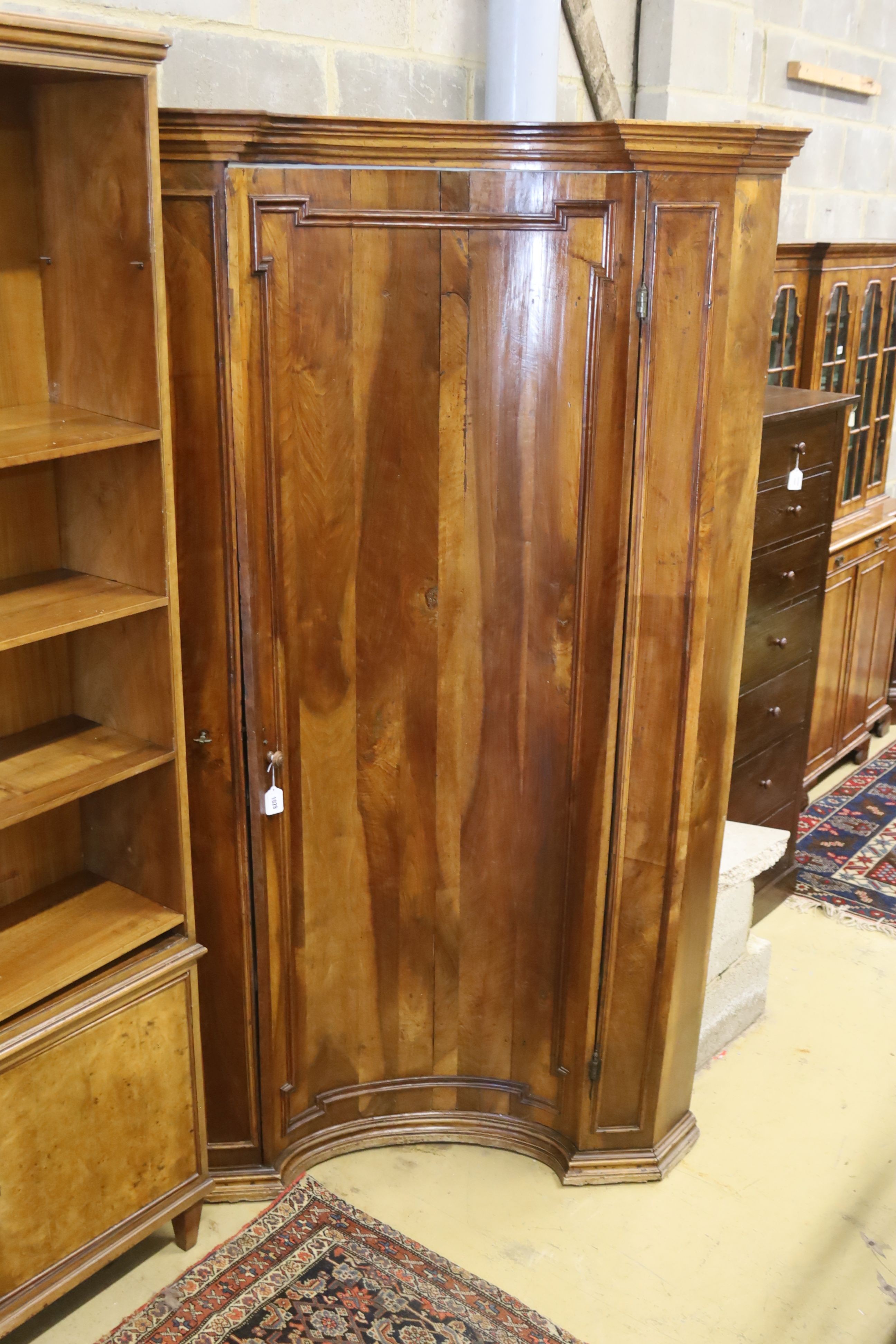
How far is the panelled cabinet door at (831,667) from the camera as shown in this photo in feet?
15.6

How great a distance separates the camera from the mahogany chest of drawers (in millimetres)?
3623

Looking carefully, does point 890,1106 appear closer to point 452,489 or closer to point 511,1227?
point 511,1227

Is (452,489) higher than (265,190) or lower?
lower

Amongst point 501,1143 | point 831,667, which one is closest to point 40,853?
point 501,1143

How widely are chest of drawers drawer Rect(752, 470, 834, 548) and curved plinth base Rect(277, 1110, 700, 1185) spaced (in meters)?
1.65

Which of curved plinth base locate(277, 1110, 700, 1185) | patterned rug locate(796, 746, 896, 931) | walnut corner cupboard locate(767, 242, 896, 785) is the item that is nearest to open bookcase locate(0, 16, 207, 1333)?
curved plinth base locate(277, 1110, 700, 1185)

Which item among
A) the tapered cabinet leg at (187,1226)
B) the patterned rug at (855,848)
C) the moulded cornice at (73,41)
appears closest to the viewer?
the moulded cornice at (73,41)

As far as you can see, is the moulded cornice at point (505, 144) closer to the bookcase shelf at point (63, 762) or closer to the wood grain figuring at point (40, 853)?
the bookcase shelf at point (63, 762)

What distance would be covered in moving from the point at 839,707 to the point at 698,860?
2.47 meters

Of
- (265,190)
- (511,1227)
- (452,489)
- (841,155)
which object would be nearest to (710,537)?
(452,489)

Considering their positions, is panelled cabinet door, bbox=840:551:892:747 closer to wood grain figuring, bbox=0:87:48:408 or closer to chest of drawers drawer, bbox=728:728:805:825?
chest of drawers drawer, bbox=728:728:805:825

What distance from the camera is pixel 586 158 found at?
7.52 feet

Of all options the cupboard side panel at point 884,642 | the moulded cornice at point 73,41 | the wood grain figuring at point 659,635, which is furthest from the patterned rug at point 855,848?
the moulded cornice at point 73,41

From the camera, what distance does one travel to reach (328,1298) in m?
2.51
